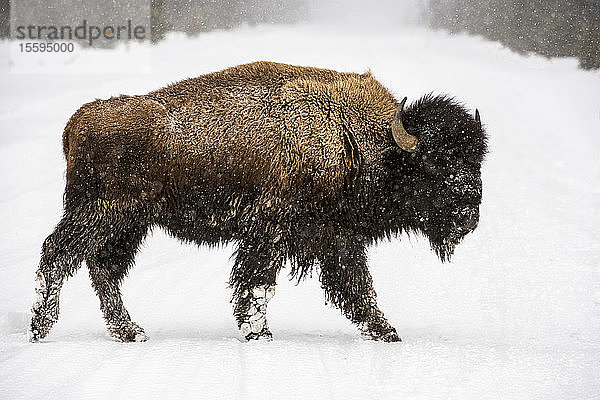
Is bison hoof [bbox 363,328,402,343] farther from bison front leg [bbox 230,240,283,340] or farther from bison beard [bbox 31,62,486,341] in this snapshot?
bison front leg [bbox 230,240,283,340]

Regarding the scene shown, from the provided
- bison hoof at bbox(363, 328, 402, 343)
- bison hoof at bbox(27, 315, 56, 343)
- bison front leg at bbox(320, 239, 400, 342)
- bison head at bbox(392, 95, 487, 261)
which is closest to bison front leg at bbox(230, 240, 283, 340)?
bison front leg at bbox(320, 239, 400, 342)

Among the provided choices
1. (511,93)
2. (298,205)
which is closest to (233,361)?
(298,205)

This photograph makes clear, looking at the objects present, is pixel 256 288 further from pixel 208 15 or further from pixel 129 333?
pixel 208 15

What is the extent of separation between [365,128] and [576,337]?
8.06 ft

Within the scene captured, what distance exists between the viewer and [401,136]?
562cm

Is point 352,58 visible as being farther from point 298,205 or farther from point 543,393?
point 543,393

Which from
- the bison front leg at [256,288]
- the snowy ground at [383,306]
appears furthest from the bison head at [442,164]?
the bison front leg at [256,288]

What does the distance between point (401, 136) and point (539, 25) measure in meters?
20.9

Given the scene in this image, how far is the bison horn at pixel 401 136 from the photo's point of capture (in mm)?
5602

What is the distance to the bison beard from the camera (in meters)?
5.64

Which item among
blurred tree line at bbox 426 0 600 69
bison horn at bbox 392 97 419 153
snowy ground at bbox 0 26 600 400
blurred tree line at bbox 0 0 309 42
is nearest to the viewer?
snowy ground at bbox 0 26 600 400

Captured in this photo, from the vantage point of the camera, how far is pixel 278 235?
222 inches

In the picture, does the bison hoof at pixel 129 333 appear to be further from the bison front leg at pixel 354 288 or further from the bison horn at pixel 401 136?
the bison horn at pixel 401 136

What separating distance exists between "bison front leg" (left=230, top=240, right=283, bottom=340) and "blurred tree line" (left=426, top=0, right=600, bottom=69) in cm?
1654
